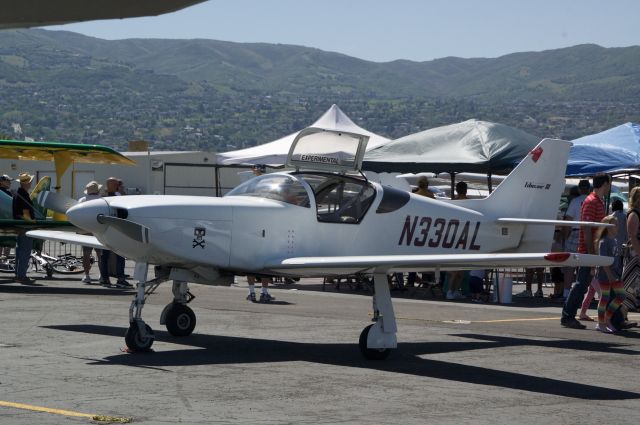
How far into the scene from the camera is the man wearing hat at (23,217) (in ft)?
64.0

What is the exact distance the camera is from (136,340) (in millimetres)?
10984

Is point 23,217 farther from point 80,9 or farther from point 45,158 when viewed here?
point 80,9

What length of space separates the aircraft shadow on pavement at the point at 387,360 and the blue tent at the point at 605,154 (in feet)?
29.0

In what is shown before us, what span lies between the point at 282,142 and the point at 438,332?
18.5m

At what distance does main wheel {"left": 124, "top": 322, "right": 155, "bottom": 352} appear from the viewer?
11.0 m

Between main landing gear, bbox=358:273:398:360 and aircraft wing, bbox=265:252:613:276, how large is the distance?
1.09ft

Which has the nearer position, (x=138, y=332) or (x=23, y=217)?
(x=138, y=332)

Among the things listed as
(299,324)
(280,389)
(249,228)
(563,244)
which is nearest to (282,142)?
(563,244)

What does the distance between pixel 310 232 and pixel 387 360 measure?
1.76 metres

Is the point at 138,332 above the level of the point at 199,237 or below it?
below

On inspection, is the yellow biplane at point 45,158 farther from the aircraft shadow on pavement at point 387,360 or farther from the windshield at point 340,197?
the windshield at point 340,197

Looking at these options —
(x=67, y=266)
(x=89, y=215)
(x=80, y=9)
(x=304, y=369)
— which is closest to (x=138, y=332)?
(x=89, y=215)

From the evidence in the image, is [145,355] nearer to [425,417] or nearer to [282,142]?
[425,417]

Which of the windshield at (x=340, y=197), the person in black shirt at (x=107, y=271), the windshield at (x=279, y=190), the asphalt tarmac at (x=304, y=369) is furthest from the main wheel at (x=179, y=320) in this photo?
the person in black shirt at (x=107, y=271)
